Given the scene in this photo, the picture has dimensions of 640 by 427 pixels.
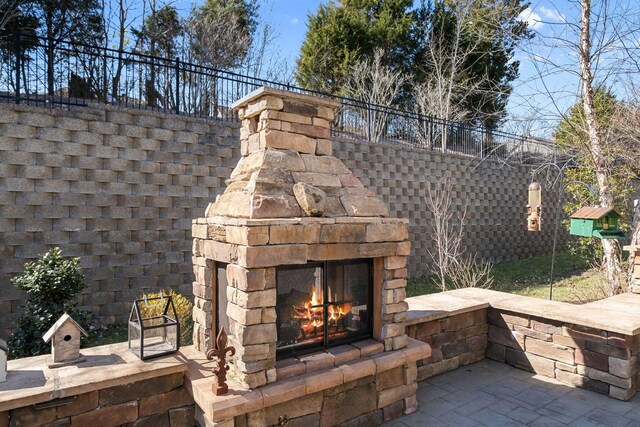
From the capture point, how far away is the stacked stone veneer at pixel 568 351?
3789 mm

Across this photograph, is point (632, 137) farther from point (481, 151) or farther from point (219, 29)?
point (219, 29)

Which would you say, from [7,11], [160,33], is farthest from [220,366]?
[160,33]

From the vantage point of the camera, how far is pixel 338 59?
14469 millimetres

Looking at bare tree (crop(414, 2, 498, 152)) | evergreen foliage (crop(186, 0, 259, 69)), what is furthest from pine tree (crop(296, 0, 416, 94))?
evergreen foliage (crop(186, 0, 259, 69))

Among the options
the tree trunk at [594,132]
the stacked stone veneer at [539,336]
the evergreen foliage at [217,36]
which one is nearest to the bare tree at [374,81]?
the evergreen foliage at [217,36]

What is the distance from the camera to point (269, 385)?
284cm

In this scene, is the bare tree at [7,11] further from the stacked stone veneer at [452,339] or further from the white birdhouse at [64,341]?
the stacked stone veneer at [452,339]

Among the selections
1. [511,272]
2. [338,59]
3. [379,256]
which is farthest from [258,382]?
[338,59]

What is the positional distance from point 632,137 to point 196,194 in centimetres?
754

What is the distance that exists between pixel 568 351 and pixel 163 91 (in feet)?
24.4

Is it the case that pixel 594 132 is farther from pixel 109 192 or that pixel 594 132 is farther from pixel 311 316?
pixel 109 192

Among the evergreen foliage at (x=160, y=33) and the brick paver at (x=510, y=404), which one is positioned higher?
the evergreen foliage at (x=160, y=33)

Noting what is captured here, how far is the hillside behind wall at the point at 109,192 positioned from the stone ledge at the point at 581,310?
14.0 ft

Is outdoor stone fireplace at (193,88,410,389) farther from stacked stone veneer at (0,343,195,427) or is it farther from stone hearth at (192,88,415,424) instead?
stacked stone veneer at (0,343,195,427)
